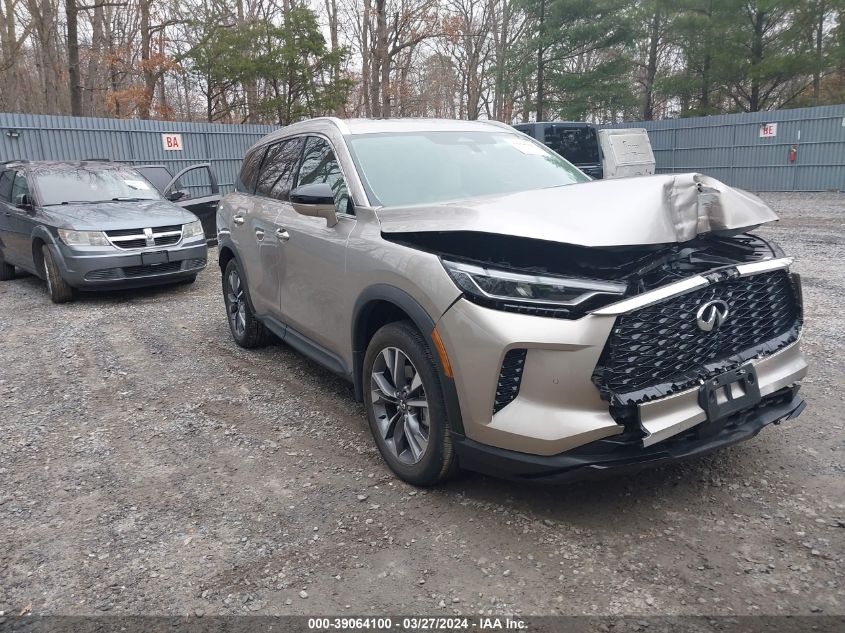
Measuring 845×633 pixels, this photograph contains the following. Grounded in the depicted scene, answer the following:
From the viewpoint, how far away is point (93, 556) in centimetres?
291

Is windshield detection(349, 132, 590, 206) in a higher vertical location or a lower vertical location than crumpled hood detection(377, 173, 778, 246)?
higher

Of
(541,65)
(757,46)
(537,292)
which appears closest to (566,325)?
(537,292)

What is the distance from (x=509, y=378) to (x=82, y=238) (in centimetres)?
676

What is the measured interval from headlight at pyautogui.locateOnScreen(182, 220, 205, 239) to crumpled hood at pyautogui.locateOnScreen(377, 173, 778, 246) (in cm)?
617

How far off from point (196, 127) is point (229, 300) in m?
12.3

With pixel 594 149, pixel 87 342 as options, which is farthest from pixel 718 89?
pixel 87 342

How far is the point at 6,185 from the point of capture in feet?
30.2

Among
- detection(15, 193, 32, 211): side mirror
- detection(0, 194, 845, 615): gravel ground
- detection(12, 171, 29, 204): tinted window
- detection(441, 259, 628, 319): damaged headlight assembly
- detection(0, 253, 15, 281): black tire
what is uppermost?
detection(12, 171, 29, 204): tinted window

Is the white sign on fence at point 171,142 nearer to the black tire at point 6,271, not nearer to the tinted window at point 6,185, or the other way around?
the black tire at point 6,271

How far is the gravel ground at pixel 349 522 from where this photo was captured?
2553 mm

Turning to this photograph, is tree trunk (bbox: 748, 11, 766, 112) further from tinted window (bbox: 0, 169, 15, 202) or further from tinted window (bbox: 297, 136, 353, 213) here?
tinted window (bbox: 297, 136, 353, 213)

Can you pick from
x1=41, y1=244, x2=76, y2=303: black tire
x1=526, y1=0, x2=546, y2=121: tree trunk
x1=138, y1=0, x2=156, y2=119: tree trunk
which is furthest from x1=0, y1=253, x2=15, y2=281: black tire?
x1=526, y1=0, x2=546, y2=121: tree trunk

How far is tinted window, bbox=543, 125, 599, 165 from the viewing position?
14984 millimetres

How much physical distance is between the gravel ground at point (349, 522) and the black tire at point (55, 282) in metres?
3.56
